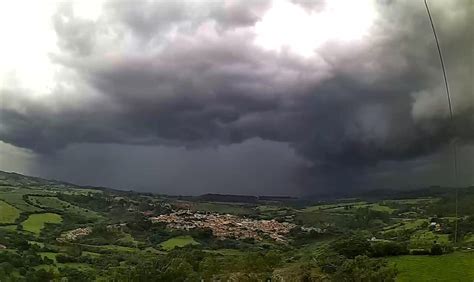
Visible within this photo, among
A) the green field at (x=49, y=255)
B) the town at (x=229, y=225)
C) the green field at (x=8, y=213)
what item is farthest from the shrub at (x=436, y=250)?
the green field at (x=8, y=213)

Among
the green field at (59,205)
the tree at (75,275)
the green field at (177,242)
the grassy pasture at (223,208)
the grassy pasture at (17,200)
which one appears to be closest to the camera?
the tree at (75,275)

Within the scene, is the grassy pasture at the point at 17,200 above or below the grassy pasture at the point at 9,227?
above

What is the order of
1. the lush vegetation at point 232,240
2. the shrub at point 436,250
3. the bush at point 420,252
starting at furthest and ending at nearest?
the bush at point 420,252 < the shrub at point 436,250 < the lush vegetation at point 232,240

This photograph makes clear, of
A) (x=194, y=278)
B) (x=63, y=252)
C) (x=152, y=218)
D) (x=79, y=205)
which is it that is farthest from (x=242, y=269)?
(x=79, y=205)

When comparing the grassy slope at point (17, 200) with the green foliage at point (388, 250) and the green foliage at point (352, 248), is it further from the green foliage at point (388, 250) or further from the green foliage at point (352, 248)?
the green foliage at point (388, 250)

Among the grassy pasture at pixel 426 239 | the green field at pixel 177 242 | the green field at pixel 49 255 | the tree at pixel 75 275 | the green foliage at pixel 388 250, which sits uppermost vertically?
the grassy pasture at pixel 426 239

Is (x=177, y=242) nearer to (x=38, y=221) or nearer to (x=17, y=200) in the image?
(x=38, y=221)

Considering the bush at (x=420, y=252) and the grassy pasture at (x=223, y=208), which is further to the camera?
the grassy pasture at (x=223, y=208)
